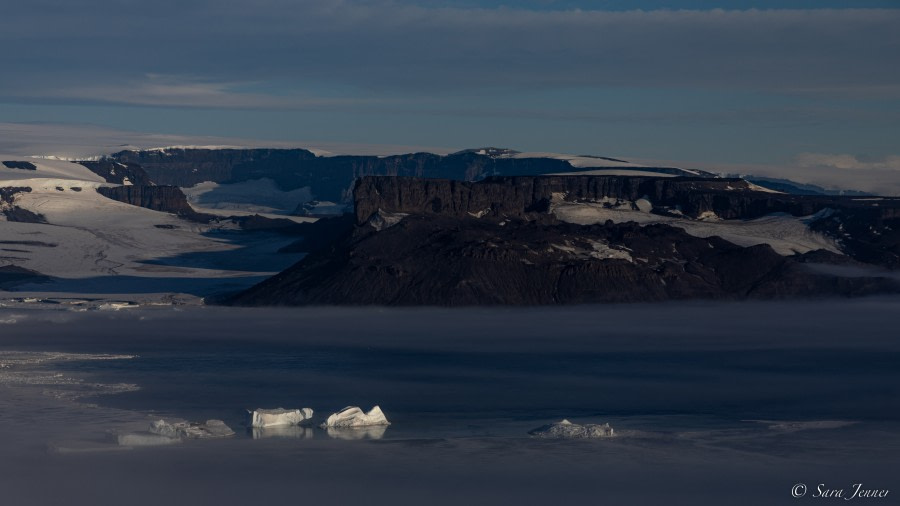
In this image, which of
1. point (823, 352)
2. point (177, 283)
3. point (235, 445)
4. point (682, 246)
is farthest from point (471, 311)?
point (235, 445)

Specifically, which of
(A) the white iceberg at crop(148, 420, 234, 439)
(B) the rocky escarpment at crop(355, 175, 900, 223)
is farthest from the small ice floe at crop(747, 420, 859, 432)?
(B) the rocky escarpment at crop(355, 175, 900, 223)

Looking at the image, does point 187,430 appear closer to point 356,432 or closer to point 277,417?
point 277,417

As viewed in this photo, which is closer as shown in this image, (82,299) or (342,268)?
(342,268)

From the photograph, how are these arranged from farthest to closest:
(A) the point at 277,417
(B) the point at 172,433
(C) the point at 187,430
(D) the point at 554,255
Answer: (D) the point at 554,255 → (A) the point at 277,417 → (C) the point at 187,430 → (B) the point at 172,433

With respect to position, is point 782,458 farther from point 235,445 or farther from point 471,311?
point 471,311

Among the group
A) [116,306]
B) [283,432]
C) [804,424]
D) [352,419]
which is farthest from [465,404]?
[116,306]

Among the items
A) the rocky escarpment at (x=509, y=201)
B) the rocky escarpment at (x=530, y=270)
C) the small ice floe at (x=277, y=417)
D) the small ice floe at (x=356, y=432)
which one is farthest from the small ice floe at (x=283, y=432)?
the rocky escarpment at (x=509, y=201)
